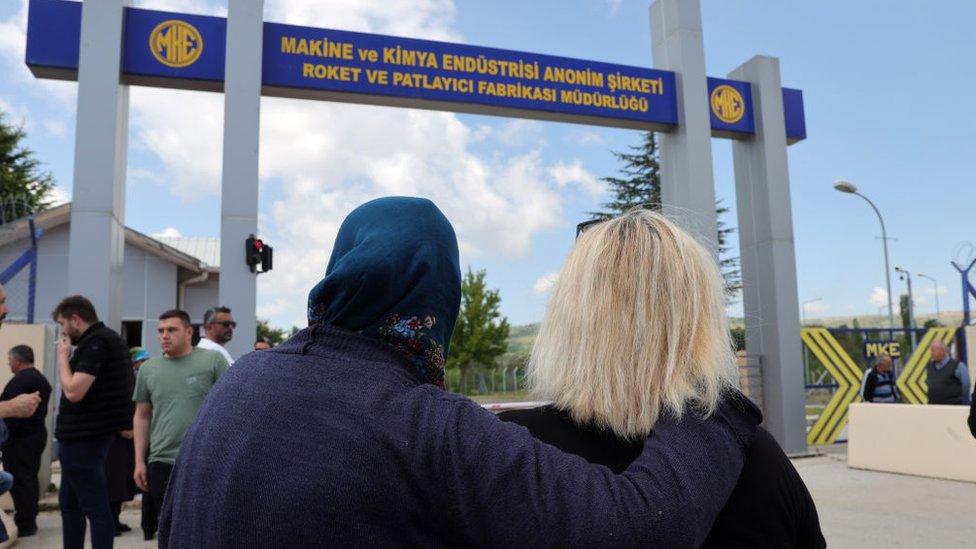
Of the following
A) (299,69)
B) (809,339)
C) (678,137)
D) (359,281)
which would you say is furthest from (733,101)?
(359,281)

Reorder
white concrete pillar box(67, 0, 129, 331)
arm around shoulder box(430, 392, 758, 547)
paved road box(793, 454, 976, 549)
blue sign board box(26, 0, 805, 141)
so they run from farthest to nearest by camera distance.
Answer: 1. blue sign board box(26, 0, 805, 141)
2. white concrete pillar box(67, 0, 129, 331)
3. paved road box(793, 454, 976, 549)
4. arm around shoulder box(430, 392, 758, 547)

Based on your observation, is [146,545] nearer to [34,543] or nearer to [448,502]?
[34,543]

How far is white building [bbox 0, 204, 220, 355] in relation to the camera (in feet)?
62.5

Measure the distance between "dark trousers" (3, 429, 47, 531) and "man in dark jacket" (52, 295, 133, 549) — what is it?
244 cm

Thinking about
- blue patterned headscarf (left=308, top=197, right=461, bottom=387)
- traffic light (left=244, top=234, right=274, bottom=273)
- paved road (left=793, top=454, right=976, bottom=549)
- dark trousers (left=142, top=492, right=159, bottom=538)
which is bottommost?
paved road (left=793, top=454, right=976, bottom=549)

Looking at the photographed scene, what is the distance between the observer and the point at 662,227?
1.51 meters

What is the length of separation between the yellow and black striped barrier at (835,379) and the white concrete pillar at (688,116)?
2.89 metres

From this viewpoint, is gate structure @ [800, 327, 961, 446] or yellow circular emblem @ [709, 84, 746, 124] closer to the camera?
yellow circular emblem @ [709, 84, 746, 124]

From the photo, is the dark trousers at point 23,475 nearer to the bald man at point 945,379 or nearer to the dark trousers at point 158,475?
the dark trousers at point 158,475

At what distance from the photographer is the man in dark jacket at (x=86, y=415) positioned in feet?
14.7

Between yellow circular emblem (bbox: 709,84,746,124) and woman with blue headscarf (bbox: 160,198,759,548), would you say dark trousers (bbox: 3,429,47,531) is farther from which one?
yellow circular emblem (bbox: 709,84,746,124)

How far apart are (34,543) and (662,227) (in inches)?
263

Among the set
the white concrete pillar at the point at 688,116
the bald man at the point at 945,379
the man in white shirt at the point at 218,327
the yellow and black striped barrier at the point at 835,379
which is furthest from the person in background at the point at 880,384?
the man in white shirt at the point at 218,327

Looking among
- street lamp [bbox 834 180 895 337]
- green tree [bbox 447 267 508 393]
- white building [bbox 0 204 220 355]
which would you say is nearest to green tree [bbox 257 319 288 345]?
green tree [bbox 447 267 508 393]
